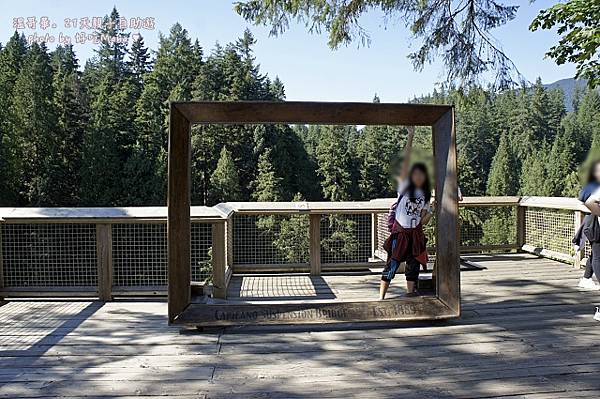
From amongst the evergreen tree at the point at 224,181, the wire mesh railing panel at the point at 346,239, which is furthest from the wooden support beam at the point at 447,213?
the evergreen tree at the point at 224,181

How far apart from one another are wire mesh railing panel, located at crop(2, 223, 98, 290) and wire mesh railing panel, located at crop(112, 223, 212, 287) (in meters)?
0.26

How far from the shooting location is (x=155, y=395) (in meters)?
2.95

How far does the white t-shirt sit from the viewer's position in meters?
4.69

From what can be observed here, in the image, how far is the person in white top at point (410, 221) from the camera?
459 cm

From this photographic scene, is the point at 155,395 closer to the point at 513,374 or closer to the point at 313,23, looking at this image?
the point at 513,374

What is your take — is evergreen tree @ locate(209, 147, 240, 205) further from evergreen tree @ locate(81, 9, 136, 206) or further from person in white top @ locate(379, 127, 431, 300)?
person in white top @ locate(379, 127, 431, 300)

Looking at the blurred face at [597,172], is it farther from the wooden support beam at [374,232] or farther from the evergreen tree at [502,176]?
the evergreen tree at [502,176]

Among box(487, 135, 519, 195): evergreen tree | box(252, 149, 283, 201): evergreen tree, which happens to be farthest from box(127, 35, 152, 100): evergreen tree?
box(487, 135, 519, 195): evergreen tree

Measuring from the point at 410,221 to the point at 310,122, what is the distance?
1272 mm

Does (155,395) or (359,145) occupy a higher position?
(359,145)

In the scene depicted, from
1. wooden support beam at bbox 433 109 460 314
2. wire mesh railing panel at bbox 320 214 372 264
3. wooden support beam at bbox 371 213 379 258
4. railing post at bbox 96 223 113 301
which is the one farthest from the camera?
wooden support beam at bbox 371 213 379 258

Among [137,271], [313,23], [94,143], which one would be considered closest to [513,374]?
[137,271]

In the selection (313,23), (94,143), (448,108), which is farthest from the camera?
(94,143)

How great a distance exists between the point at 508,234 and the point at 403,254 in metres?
4.72
